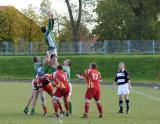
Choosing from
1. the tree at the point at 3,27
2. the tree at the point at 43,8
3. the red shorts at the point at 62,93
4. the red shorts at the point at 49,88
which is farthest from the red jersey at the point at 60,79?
the tree at the point at 43,8

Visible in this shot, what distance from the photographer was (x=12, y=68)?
68.5 m

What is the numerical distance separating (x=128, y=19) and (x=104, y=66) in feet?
100

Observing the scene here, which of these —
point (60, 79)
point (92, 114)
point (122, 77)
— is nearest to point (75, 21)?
point (122, 77)

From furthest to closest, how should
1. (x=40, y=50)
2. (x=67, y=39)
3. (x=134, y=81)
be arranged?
(x=67, y=39) → (x=40, y=50) → (x=134, y=81)

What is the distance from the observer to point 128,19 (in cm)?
9569

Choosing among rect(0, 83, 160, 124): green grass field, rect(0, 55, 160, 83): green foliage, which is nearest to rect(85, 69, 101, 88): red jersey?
rect(0, 83, 160, 124): green grass field

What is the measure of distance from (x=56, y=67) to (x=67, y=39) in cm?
8665

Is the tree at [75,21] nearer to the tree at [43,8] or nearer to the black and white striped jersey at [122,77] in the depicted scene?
the tree at [43,8]

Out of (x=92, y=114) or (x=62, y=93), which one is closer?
(x=62, y=93)

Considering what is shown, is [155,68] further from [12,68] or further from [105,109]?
[105,109]

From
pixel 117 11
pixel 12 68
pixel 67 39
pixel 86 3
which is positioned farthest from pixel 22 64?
pixel 67 39

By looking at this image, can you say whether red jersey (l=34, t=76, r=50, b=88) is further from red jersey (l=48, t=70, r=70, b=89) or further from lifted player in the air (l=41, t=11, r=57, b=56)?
lifted player in the air (l=41, t=11, r=57, b=56)

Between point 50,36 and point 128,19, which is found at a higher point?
point 128,19

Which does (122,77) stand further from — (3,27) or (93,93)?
(3,27)
